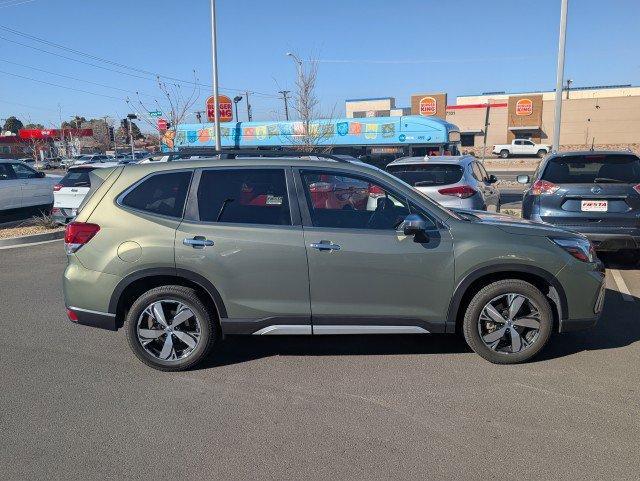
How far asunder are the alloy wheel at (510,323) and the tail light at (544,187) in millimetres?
3485

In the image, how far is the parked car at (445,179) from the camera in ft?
26.8

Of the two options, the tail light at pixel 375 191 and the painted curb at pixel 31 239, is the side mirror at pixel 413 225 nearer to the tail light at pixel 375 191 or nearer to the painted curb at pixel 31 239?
the tail light at pixel 375 191

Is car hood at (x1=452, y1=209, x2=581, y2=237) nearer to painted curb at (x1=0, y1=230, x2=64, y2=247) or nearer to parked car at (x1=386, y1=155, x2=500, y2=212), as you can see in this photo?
parked car at (x1=386, y1=155, x2=500, y2=212)

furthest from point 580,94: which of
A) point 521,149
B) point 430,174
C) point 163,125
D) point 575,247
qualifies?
point 575,247

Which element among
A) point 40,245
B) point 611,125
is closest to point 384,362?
point 40,245

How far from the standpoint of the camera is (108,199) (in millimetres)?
4570

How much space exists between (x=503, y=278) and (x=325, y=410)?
6.11 ft

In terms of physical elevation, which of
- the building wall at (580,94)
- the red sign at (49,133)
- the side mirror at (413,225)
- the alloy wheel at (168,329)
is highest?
the building wall at (580,94)

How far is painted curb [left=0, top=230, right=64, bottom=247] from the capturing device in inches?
426

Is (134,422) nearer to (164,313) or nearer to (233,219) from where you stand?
(164,313)

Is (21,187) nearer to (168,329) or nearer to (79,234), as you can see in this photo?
(79,234)

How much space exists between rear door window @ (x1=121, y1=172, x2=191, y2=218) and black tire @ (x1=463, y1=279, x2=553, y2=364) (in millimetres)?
2549

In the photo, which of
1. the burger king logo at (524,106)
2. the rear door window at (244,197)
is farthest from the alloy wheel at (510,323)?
the burger king logo at (524,106)

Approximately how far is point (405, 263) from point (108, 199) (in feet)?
8.31
